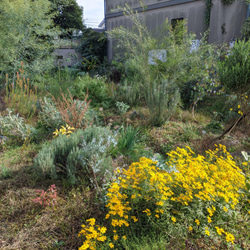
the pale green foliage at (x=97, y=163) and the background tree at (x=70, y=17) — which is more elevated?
the background tree at (x=70, y=17)

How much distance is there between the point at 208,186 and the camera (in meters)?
1.90

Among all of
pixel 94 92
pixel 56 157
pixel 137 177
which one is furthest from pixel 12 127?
pixel 137 177

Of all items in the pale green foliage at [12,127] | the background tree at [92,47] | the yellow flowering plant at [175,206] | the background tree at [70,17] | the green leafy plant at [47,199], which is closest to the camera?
the yellow flowering plant at [175,206]

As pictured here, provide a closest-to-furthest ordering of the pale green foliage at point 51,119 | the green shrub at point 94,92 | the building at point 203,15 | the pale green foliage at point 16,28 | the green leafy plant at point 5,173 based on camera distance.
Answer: the green leafy plant at point 5,173
the pale green foliage at point 51,119
the pale green foliage at point 16,28
the green shrub at point 94,92
the building at point 203,15

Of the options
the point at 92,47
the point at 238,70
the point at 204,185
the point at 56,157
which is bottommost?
the point at 56,157

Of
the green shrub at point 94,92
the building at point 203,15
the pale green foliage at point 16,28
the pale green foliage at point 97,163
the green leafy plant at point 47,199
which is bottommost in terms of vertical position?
the green leafy plant at point 47,199

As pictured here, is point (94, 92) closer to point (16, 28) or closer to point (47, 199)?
point (16, 28)

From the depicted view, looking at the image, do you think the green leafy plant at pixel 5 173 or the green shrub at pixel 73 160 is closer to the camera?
the green shrub at pixel 73 160

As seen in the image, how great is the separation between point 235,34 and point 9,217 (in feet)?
26.0

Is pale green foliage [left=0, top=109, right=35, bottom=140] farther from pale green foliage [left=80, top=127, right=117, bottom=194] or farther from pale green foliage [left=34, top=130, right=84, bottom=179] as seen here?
pale green foliage [left=80, top=127, right=117, bottom=194]

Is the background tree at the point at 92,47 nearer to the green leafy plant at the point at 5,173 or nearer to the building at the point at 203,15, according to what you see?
the building at the point at 203,15

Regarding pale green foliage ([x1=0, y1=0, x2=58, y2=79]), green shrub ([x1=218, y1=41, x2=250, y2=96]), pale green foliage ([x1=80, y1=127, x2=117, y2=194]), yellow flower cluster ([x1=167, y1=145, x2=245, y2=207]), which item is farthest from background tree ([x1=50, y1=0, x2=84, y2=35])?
yellow flower cluster ([x1=167, y1=145, x2=245, y2=207])

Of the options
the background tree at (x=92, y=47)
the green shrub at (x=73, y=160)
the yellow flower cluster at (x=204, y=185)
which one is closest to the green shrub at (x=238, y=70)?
the yellow flower cluster at (x=204, y=185)

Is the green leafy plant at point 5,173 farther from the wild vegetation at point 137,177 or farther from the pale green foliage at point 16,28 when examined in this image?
the pale green foliage at point 16,28
